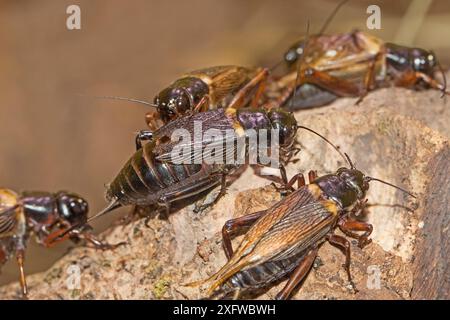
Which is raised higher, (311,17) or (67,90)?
(311,17)

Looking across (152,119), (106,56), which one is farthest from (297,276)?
(106,56)

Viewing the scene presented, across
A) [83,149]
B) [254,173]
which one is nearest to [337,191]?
[254,173]

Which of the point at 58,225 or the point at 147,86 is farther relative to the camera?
the point at 147,86

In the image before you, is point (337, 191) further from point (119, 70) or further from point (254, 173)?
point (119, 70)

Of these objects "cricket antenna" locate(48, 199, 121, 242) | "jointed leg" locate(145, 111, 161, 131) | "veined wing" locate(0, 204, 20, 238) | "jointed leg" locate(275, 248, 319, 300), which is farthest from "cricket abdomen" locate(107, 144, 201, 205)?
"veined wing" locate(0, 204, 20, 238)

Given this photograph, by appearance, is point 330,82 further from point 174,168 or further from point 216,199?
point 174,168

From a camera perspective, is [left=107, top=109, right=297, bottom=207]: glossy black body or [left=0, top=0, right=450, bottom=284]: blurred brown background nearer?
[left=107, top=109, right=297, bottom=207]: glossy black body

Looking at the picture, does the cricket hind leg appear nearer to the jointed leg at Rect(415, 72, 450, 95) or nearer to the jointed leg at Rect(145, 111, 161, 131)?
the jointed leg at Rect(415, 72, 450, 95)
